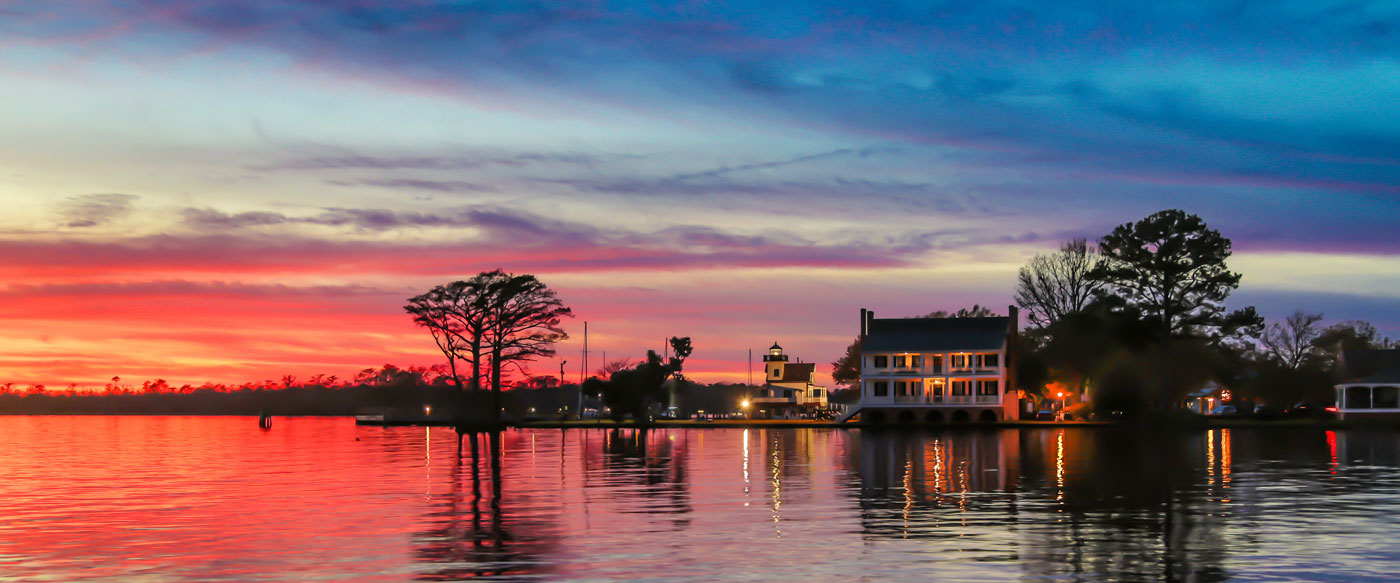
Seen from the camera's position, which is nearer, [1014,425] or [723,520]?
[723,520]

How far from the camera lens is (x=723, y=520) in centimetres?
2791

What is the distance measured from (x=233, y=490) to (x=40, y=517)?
8.68 m

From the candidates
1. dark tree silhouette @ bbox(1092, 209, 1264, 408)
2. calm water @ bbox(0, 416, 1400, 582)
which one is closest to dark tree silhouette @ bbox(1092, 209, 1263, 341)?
dark tree silhouette @ bbox(1092, 209, 1264, 408)

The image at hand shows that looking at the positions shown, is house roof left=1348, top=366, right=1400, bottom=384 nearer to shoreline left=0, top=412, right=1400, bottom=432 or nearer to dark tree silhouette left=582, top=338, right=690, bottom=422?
shoreline left=0, top=412, right=1400, bottom=432

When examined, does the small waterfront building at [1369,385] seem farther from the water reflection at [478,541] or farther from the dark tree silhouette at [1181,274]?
the water reflection at [478,541]

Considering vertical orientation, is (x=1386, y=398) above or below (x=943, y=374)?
below

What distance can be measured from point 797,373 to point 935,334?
67139 millimetres

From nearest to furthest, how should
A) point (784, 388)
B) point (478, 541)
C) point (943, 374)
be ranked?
1. point (478, 541)
2. point (943, 374)
3. point (784, 388)

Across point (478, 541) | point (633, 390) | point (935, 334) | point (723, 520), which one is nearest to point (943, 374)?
point (935, 334)

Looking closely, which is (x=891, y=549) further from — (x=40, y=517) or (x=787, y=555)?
(x=40, y=517)

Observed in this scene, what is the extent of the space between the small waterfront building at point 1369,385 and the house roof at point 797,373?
8583 centimetres

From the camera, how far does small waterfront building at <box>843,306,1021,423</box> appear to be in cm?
10938

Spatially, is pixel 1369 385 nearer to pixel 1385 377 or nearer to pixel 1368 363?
pixel 1385 377

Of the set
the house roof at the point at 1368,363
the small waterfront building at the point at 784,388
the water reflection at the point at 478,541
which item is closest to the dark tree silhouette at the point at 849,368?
the small waterfront building at the point at 784,388
